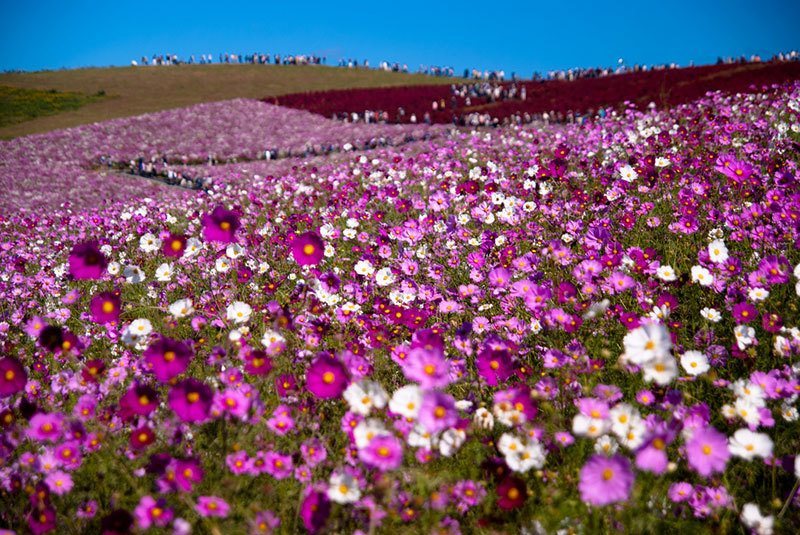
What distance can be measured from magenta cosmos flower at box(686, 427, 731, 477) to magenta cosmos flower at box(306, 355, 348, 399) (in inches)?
46.4

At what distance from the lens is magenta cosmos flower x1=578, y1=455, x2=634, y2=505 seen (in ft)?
4.44

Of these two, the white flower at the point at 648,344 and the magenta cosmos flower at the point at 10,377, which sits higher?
the white flower at the point at 648,344

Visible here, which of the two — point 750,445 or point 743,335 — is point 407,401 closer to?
point 750,445

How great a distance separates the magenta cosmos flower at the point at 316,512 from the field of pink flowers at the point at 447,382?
0.01 m

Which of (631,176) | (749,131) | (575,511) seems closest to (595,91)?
(749,131)

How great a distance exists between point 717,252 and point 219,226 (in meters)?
2.86

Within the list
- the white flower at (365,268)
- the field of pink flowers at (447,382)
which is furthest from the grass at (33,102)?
the white flower at (365,268)

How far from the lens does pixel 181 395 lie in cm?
169

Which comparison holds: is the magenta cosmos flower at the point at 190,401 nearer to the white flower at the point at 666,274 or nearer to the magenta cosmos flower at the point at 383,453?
the magenta cosmos flower at the point at 383,453

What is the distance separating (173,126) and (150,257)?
72.6 ft

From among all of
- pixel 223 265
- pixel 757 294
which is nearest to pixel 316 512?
pixel 757 294

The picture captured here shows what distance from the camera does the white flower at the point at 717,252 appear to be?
9.09ft

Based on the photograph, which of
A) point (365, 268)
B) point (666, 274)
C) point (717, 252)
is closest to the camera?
point (666, 274)

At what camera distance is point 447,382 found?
1833mm
